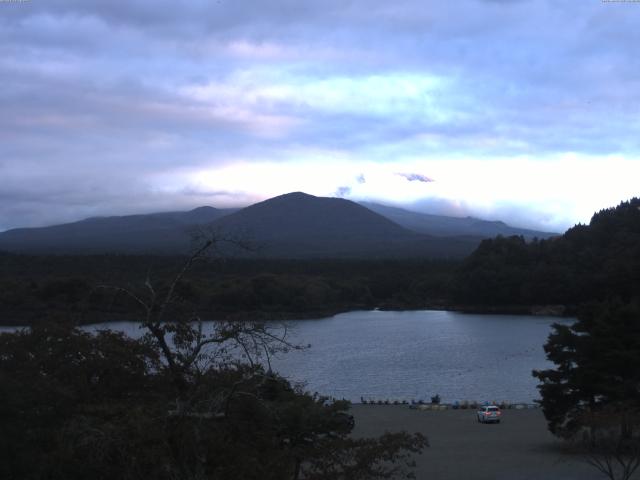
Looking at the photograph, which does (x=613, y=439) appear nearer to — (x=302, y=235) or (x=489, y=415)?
(x=489, y=415)

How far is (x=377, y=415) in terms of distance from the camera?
20.8m

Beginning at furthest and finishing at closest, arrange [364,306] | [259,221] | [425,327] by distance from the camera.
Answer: [259,221] < [364,306] < [425,327]

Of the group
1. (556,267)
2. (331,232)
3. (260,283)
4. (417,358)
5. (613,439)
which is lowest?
(417,358)

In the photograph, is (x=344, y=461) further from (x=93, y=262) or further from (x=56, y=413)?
(x=93, y=262)

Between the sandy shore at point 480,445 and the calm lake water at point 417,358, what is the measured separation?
301 centimetres

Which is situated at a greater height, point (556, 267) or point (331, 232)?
point (331, 232)

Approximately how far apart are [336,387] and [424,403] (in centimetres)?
395

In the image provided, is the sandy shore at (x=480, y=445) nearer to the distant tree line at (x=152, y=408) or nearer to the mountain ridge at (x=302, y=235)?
the distant tree line at (x=152, y=408)

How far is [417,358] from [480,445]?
17.5 meters

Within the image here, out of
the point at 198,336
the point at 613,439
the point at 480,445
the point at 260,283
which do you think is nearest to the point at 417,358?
the point at 260,283

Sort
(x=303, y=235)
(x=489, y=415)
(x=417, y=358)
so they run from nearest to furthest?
(x=489, y=415) < (x=417, y=358) < (x=303, y=235)

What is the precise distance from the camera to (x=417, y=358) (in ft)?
110

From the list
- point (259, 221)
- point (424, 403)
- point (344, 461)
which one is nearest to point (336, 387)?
point (424, 403)

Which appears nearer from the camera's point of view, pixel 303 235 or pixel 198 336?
pixel 198 336
